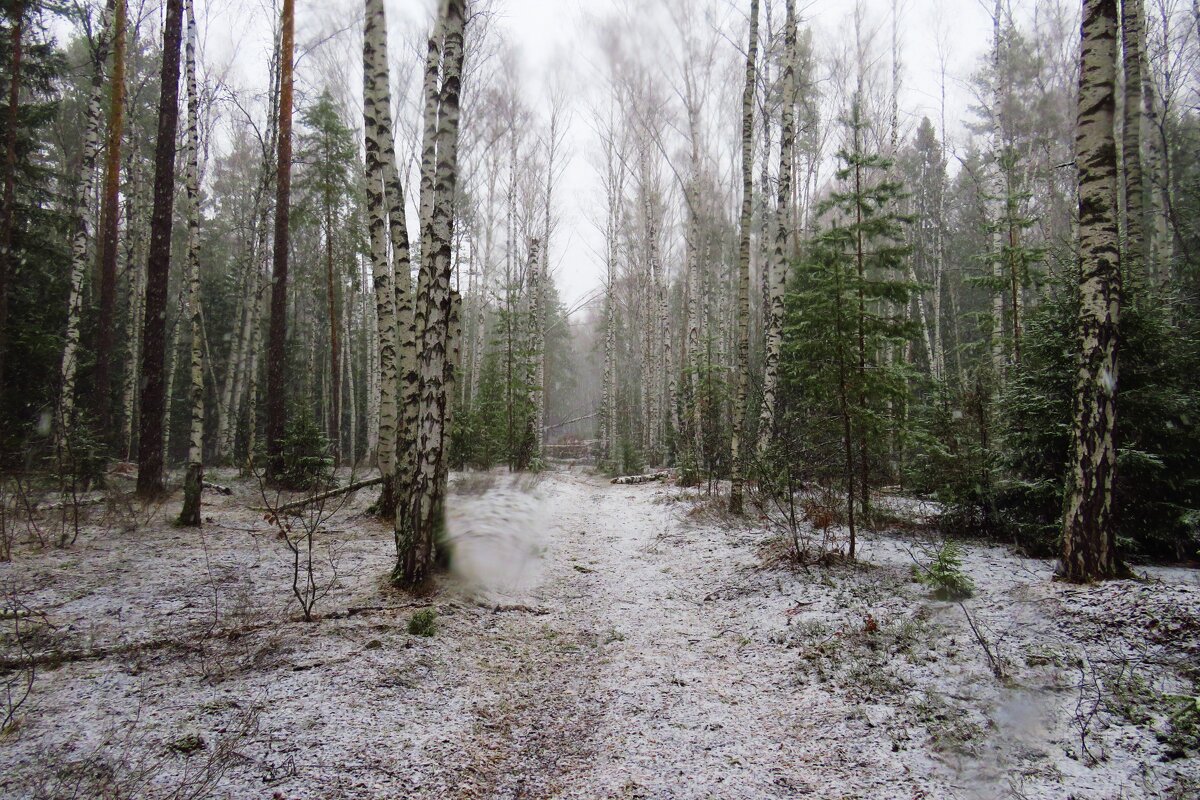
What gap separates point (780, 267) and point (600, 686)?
24.3 ft

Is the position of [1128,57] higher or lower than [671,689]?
higher

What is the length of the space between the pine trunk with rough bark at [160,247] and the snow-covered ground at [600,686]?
10.9 feet

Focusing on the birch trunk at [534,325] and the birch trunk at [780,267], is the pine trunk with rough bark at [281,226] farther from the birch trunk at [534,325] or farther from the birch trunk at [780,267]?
the birch trunk at [780,267]

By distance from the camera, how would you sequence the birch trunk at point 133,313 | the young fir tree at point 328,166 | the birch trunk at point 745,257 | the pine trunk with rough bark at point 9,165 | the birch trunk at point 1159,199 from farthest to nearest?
the young fir tree at point 328,166 → the birch trunk at point 133,313 → the birch trunk at point 1159,199 → the pine trunk with rough bark at point 9,165 → the birch trunk at point 745,257

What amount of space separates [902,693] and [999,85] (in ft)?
58.7

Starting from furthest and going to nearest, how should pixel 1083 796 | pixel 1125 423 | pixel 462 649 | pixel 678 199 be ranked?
pixel 678 199 < pixel 1125 423 < pixel 462 649 < pixel 1083 796

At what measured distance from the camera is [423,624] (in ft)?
13.6

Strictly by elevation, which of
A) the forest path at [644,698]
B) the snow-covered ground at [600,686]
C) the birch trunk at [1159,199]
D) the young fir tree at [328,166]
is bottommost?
the forest path at [644,698]

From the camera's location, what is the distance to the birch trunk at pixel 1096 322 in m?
4.23

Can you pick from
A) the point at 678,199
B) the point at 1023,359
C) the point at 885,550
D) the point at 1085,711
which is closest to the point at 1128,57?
the point at 1023,359

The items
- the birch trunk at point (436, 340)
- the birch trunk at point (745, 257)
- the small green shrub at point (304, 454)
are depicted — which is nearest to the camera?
the birch trunk at point (436, 340)

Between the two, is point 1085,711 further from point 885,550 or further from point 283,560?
point 283,560

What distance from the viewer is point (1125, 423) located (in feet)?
17.3

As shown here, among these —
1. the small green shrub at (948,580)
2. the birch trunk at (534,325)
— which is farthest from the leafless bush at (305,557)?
the birch trunk at (534,325)
